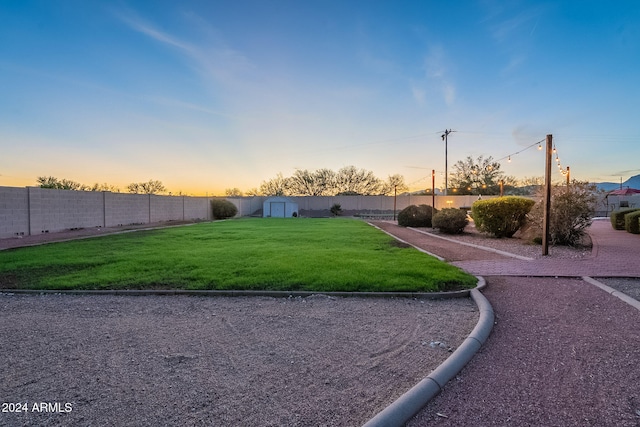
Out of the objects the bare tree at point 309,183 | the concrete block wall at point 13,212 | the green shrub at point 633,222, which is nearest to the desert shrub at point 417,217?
the green shrub at point 633,222

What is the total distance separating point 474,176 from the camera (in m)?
51.8

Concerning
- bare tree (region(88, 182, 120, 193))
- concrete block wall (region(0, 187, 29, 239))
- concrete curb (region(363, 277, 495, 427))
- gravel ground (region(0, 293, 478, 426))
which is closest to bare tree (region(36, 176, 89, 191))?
bare tree (region(88, 182, 120, 193))

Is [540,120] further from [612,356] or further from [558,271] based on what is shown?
[612,356]

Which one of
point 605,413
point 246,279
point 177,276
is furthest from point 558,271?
point 177,276

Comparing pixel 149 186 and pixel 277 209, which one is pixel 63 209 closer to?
pixel 277 209

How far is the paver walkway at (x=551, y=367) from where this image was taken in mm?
2064

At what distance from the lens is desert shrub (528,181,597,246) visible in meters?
10.6

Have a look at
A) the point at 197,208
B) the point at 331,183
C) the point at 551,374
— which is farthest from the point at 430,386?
the point at 331,183

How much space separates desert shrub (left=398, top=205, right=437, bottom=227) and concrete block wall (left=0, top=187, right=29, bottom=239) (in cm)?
1944

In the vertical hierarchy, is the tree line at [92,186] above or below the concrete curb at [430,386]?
above

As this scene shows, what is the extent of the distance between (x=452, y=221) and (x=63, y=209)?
18515 mm

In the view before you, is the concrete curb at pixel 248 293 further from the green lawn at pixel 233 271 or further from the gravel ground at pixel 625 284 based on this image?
the gravel ground at pixel 625 284

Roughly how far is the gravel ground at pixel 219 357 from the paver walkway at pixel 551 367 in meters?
0.34

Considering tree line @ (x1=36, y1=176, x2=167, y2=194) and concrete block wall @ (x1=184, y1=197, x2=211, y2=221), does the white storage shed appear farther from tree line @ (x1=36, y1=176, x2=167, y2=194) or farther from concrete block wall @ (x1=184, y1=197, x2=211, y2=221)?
tree line @ (x1=36, y1=176, x2=167, y2=194)
